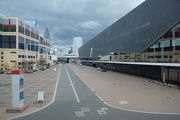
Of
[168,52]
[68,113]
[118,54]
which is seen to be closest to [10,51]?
[118,54]

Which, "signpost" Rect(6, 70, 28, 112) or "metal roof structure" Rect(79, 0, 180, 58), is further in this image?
"metal roof structure" Rect(79, 0, 180, 58)

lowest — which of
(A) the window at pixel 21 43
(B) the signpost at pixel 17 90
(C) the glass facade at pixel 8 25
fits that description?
(B) the signpost at pixel 17 90

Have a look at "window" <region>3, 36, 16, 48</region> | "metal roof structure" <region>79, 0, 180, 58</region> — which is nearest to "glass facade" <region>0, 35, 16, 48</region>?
"window" <region>3, 36, 16, 48</region>

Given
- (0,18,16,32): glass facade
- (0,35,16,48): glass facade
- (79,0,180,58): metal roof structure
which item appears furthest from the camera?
(0,35,16,48): glass facade

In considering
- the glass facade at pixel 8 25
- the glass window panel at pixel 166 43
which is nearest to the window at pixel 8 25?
the glass facade at pixel 8 25

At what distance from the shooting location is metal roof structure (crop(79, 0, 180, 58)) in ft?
111

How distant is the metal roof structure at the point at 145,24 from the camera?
33.9m

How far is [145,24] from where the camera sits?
4497cm

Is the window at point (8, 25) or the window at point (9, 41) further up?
the window at point (8, 25)

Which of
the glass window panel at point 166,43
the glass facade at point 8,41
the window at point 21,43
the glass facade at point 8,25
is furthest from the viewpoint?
the window at point 21,43

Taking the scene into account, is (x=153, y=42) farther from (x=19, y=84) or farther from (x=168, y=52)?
(x=19, y=84)

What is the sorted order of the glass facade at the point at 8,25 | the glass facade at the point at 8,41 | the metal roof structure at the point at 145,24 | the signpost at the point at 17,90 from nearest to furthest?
the signpost at the point at 17,90
the metal roof structure at the point at 145,24
the glass facade at the point at 8,25
the glass facade at the point at 8,41

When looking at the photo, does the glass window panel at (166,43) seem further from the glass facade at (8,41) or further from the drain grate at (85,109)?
the glass facade at (8,41)

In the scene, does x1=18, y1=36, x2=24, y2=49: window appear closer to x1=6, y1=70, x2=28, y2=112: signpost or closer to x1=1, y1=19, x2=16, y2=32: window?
x1=1, y1=19, x2=16, y2=32: window
